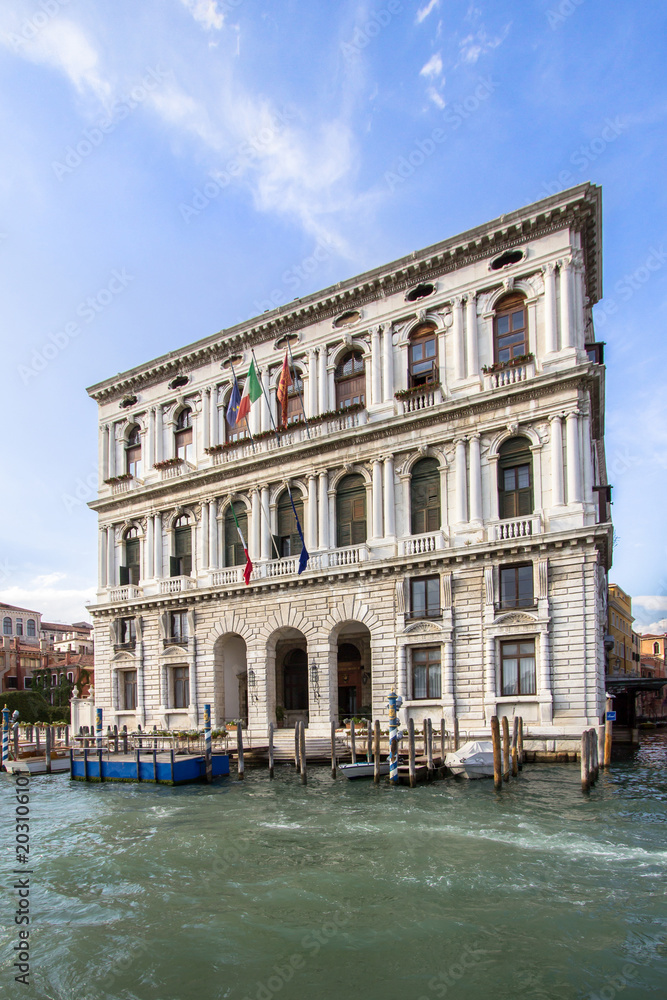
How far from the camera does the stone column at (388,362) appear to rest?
27.2 meters

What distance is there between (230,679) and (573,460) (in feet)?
53.0

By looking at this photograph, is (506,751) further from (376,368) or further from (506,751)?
(376,368)

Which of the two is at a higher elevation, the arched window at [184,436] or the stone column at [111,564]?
the arched window at [184,436]

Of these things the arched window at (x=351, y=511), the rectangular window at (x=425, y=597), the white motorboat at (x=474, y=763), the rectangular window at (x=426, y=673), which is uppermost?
the arched window at (x=351, y=511)

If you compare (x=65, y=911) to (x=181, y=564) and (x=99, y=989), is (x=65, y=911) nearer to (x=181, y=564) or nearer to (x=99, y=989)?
(x=99, y=989)

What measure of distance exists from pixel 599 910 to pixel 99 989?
637 cm

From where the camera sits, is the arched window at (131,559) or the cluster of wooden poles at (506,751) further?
the arched window at (131,559)

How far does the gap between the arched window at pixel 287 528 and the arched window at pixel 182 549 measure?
4826 millimetres

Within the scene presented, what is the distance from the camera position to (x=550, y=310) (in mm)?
24047

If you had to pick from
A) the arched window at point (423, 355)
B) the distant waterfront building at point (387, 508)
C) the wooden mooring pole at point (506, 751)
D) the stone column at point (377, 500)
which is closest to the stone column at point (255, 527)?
the distant waterfront building at point (387, 508)

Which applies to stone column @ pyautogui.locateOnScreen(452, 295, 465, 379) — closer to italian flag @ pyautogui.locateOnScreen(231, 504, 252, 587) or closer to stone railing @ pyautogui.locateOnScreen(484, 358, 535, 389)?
stone railing @ pyautogui.locateOnScreen(484, 358, 535, 389)

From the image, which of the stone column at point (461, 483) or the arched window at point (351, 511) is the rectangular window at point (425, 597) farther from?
the arched window at point (351, 511)

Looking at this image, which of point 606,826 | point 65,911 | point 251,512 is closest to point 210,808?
point 65,911

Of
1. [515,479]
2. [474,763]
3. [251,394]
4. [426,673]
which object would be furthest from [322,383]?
[474,763]
